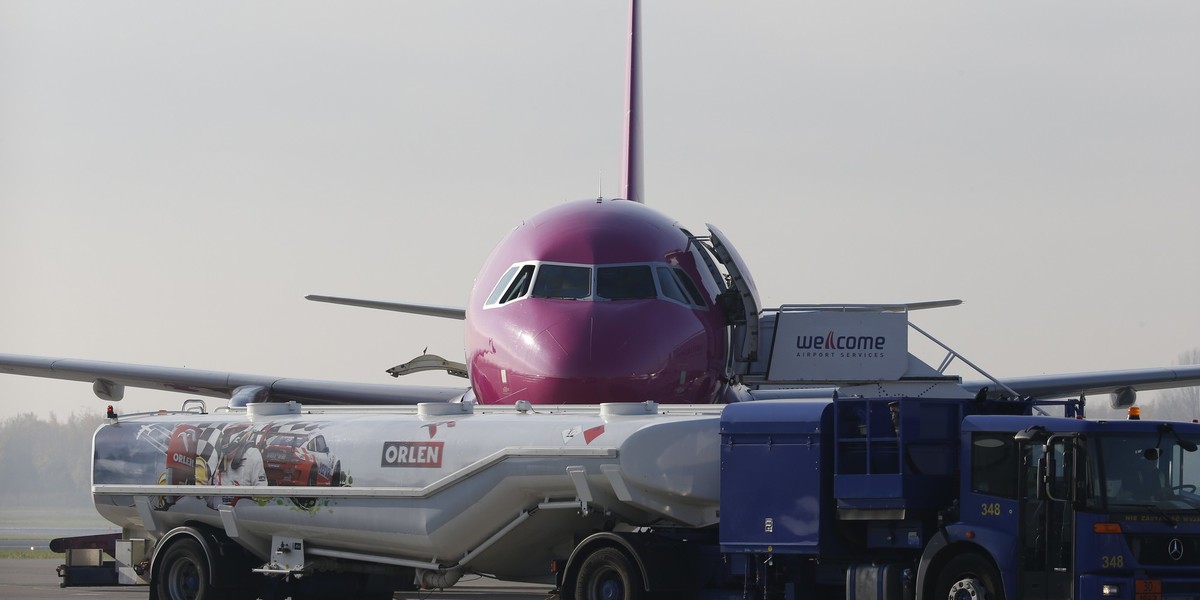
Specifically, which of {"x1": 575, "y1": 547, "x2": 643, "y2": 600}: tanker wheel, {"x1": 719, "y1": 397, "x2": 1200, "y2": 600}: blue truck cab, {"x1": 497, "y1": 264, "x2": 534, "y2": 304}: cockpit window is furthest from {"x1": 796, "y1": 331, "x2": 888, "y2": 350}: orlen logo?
{"x1": 575, "y1": 547, "x2": 643, "y2": 600}: tanker wheel

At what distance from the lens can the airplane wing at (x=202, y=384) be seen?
25.8 m

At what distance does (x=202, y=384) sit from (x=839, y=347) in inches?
433

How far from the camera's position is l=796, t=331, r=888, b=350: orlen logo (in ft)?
66.8

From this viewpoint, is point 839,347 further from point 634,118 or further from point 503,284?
point 634,118

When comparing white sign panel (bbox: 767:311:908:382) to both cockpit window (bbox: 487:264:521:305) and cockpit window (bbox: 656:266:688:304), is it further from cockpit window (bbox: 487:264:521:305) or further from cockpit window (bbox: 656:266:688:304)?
cockpit window (bbox: 487:264:521:305)

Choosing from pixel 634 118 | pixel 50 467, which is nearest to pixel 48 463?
pixel 50 467

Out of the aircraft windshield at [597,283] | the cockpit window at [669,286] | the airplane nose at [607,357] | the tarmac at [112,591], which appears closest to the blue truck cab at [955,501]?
the airplane nose at [607,357]

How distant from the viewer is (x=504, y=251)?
69.8 ft

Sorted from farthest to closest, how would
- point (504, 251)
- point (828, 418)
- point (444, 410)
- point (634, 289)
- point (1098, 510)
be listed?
point (504, 251)
point (634, 289)
point (444, 410)
point (828, 418)
point (1098, 510)

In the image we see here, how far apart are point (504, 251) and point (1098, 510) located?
976 centimetres

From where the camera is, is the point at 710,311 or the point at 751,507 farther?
the point at 710,311

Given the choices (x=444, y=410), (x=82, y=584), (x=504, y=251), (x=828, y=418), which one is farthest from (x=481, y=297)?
(x=828, y=418)

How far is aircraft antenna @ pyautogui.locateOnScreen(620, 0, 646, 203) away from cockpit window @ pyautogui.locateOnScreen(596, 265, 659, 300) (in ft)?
37.5

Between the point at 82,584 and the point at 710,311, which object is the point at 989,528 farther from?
the point at 82,584
